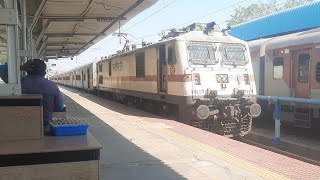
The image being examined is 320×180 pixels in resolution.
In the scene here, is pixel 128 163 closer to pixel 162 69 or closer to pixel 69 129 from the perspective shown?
pixel 69 129

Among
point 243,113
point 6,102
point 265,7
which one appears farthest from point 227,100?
point 265,7

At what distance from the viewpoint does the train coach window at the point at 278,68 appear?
13972mm

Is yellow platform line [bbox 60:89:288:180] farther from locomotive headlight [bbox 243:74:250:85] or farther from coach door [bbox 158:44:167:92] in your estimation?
locomotive headlight [bbox 243:74:250:85]

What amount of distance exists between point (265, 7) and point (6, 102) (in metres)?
59.3

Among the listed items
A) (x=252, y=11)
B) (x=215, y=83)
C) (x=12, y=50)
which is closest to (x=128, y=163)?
(x=12, y=50)

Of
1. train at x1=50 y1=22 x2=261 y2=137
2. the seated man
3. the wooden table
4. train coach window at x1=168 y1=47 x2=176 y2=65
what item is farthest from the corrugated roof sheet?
the wooden table

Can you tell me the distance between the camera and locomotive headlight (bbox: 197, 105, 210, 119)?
11359mm

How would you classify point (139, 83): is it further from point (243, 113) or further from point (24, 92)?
point (24, 92)

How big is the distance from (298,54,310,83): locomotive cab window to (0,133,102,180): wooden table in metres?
10.8

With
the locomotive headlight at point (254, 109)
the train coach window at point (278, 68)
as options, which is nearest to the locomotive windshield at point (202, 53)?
the locomotive headlight at point (254, 109)

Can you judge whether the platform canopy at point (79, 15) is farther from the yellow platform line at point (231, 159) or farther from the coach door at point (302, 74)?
the coach door at point (302, 74)

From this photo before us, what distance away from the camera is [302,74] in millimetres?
12930

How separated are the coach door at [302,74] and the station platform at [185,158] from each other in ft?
14.2

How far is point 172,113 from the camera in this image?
13.4m
